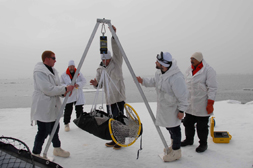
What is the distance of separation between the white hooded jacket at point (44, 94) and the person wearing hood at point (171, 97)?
55.8 inches

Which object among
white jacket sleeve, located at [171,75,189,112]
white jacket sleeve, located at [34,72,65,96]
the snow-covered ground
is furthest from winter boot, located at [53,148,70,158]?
white jacket sleeve, located at [171,75,189,112]

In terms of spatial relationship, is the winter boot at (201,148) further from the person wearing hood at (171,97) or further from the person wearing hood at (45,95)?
the person wearing hood at (45,95)

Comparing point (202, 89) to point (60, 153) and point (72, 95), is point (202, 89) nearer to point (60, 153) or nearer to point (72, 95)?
point (60, 153)

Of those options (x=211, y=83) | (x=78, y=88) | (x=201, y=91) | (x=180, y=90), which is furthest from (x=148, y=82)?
(x=78, y=88)

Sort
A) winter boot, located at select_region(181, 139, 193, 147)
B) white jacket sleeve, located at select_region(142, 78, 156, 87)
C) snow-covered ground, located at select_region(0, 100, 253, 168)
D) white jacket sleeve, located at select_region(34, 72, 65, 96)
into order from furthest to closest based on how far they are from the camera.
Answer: winter boot, located at select_region(181, 139, 193, 147) < white jacket sleeve, located at select_region(142, 78, 156, 87) < snow-covered ground, located at select_region(0, 100, 253, 168) < white jacket sleeve, located at select_region(34, 72, 65, 96)

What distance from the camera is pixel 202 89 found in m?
2.98

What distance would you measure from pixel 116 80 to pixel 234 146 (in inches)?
95.3

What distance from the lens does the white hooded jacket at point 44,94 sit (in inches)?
97.0

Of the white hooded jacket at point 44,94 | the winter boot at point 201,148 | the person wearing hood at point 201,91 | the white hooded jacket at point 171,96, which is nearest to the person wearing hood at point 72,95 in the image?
the white hooded jacket at point 44,94

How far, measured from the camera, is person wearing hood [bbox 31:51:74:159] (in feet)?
8.13

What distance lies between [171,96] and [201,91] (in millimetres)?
746

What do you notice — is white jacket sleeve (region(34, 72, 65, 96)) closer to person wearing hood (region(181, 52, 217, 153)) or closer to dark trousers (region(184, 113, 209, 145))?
person wearing hood (region(181, 52, 217, 153))

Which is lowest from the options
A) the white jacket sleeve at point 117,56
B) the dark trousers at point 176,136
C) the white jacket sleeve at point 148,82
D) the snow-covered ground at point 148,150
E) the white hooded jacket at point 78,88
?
the snow-covered ground at point 148,150

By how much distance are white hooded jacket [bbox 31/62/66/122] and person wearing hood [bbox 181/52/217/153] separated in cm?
210
